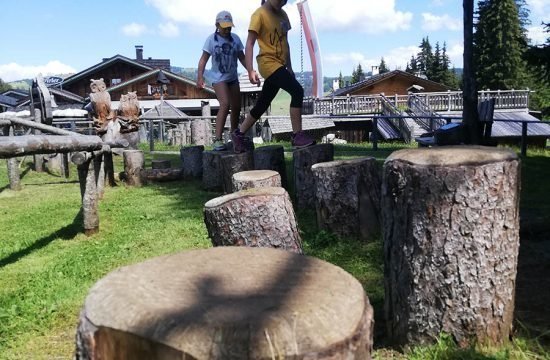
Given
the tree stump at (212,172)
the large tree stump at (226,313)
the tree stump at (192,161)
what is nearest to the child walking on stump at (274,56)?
the tree stump at (212,172)

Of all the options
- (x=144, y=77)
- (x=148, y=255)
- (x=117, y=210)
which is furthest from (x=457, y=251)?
(x=144, y=77)

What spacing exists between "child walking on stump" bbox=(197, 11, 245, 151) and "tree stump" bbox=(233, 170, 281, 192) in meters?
2.12

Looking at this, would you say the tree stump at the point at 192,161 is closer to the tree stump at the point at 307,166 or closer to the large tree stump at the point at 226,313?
the tree stump at the point at 307,166

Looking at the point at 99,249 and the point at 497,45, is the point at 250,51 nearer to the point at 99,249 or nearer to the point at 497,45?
the point at 99,249

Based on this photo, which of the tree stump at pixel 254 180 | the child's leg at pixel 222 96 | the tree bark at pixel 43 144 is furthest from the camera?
the child's leg at pixel 222 96

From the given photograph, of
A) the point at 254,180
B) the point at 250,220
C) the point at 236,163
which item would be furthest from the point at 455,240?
the point at 236,163

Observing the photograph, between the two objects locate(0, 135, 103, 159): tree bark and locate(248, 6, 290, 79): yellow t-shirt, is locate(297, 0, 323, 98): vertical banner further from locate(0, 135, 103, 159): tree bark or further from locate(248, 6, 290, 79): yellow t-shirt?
locate(0, 135, 103, 159): tree bark

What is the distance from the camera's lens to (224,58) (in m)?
6.50

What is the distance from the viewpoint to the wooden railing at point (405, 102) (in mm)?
30641

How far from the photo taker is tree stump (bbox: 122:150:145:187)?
28.3 feet

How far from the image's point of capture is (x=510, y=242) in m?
2.51

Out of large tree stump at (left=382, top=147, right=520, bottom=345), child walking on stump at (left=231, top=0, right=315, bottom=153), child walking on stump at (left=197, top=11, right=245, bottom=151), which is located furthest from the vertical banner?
large tree stump at (left=382, top=147, right=520, bottom=345)

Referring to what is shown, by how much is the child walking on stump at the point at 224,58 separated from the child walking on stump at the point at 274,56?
0.87 m

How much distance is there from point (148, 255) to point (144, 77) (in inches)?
1159
